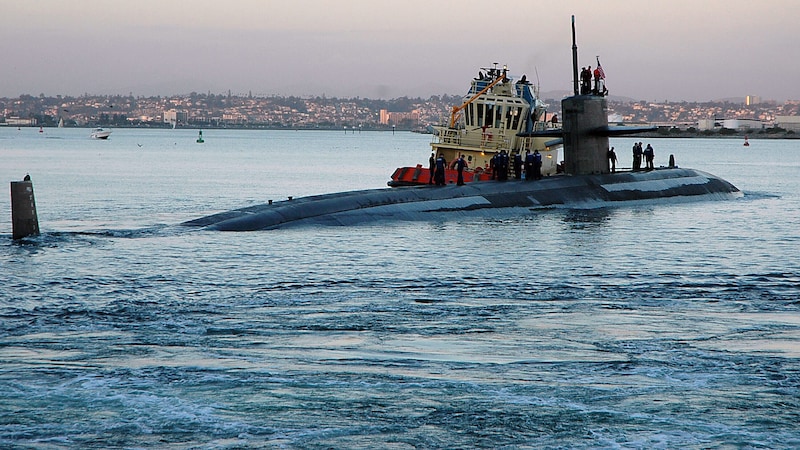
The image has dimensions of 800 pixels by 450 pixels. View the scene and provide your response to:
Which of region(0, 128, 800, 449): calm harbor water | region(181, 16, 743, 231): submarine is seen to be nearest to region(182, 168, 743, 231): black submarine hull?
region(181, 16, 743, 231): submarine

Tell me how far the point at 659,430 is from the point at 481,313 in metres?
5.17

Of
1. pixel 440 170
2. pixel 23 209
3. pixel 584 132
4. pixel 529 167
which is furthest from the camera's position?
pixel 584 132

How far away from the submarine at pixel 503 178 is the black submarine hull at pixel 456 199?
0.09 feet

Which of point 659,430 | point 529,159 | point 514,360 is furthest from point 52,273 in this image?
point 529,159

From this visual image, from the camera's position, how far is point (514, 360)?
10922 mm

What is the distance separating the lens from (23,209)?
2153 centimetres

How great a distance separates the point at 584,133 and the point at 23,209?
18.1 m

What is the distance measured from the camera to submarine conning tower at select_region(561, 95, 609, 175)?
31875 millimetres

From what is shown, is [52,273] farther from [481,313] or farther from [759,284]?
[759,284]

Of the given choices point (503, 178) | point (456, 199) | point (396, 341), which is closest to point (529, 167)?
point (503, 178)

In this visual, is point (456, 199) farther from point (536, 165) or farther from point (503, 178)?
point (536, 165)

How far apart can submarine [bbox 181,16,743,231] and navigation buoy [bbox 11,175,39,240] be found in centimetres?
413

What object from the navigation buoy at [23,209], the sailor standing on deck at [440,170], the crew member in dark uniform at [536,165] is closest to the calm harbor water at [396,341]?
the navigation buoy at [23,209]

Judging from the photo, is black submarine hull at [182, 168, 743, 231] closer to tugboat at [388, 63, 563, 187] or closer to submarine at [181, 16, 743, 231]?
submarine at [181, 16, 743, 231]
